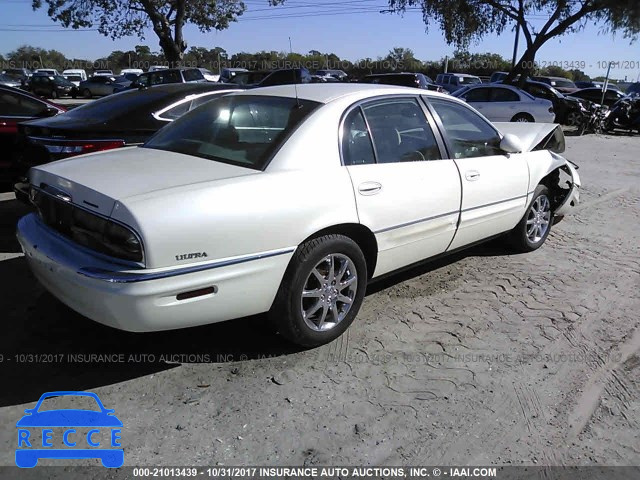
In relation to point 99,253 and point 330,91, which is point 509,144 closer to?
point 330,91

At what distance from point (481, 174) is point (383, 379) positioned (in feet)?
6.47

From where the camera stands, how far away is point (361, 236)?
3525 mm

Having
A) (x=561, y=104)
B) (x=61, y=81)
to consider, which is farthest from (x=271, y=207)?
(x=61, y=81)

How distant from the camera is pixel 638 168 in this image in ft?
36.3

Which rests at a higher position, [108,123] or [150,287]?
[108,123]

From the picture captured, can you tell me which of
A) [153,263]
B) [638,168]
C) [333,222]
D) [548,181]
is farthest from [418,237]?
[638,168]

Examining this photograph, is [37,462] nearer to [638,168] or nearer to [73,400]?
[73,400]

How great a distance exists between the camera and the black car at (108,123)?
514 centimetres

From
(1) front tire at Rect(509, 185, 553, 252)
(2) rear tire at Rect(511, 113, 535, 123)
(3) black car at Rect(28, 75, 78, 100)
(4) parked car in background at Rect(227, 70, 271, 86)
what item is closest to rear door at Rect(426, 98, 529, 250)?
(1) front tire at Rect(509, 185, 553, 252)

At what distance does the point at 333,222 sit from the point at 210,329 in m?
1.17

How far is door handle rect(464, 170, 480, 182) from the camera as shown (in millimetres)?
4133

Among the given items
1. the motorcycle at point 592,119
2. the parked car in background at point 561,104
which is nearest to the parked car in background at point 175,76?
the parked car in background at point 561,104

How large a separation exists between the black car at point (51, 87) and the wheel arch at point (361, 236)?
3482 centimetres

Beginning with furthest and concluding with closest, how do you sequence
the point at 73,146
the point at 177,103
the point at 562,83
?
the point at 562,83, the point at 177,103, the point at 73,146
